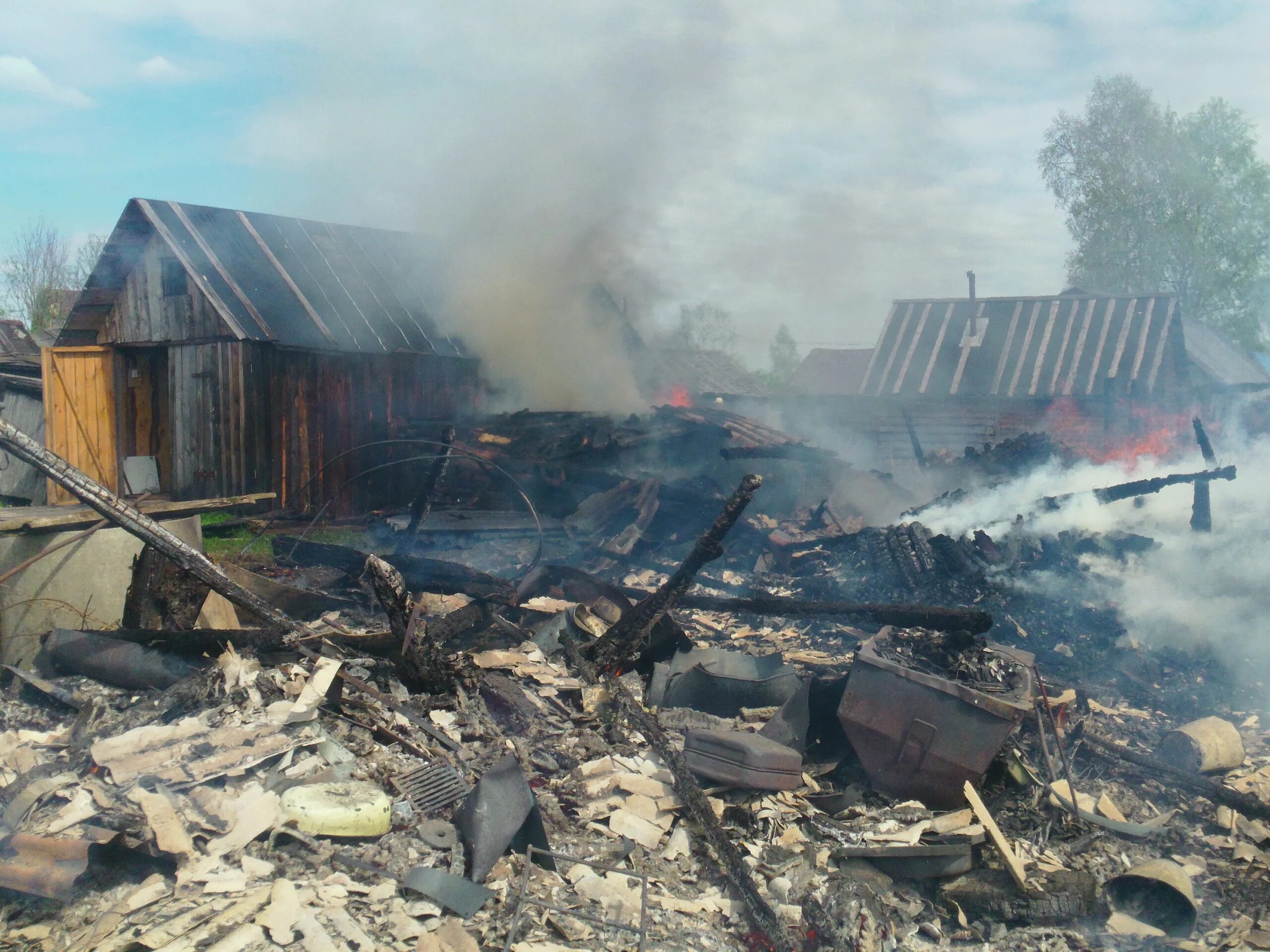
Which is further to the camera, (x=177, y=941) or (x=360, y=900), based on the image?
(x=360, y=900)

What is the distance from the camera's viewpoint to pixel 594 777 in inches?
211

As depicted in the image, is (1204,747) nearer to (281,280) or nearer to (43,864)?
(43,864)

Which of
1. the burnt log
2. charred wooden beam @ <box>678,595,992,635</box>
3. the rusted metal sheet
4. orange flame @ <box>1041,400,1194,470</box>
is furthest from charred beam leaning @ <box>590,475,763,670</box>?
orange flame @ <box>1041,400,1194,470</box>

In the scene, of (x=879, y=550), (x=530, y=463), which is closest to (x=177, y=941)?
(x=879, y=550)

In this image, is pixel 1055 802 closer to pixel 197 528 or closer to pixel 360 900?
pixel 360 900

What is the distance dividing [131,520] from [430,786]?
2.91m

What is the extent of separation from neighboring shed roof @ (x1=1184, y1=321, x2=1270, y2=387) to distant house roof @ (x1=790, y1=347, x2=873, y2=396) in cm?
1125

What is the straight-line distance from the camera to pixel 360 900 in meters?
3.79

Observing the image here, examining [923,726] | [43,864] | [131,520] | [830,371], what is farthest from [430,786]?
[830,371]

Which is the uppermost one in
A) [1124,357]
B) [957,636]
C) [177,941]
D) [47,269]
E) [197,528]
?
[47,269]

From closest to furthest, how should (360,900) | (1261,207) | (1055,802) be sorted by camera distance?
(360,900), (1055,802), (1261,207)

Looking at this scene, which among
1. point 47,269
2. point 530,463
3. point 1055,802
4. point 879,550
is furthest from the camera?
point 47,269

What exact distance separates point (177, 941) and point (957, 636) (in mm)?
4938

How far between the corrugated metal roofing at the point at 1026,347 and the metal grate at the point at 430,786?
50.1 ft
